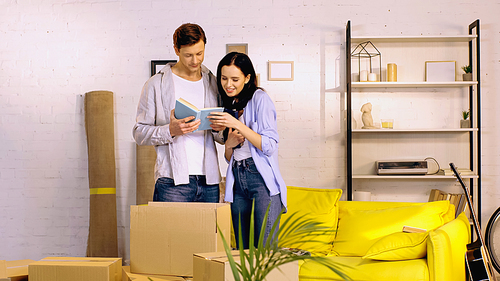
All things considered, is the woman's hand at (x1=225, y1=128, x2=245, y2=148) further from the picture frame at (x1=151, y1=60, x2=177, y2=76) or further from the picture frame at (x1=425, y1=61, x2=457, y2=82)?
the picture frame at (x1=425, y1=61, x2=457, y2=82)

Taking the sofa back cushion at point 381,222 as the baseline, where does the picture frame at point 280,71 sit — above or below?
above

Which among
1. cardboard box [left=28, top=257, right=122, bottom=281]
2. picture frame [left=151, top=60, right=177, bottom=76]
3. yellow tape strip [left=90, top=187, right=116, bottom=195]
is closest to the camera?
cardboard box [left=28, top=257, right=122, bottom=281]

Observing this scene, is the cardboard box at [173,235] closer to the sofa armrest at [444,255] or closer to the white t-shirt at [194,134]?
the white t-shirt at [194,134]

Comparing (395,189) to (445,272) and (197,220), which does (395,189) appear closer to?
(445,272)

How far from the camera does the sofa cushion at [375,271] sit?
2176 mm

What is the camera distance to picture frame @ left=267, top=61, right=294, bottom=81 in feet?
11.7

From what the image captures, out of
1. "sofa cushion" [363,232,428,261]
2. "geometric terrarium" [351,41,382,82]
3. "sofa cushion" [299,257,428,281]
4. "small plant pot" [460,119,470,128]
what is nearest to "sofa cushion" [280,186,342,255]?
"sofa cushion" [299,257,428,281]

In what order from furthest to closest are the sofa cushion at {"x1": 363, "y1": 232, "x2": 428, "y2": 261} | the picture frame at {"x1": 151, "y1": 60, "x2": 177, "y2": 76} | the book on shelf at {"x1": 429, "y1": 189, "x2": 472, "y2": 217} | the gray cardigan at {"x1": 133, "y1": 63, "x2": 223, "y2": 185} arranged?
the picture frame at {"x1": 151, "y1": 60, "x2": 177, "y2": 76} → the book on shelf at {"x1": 429, "y1": 189, "x2": 472, "y2": 217} → the sofa cushion at {"x1": 363, "y1": 232, "x2": 428, "y2": 261} → the gray cardigan at {"x1": 133, "y1": 63, "x2": 223, "y2": 185}

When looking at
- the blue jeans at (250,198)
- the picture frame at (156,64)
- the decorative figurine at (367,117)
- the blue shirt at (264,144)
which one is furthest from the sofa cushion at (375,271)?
the picture frame at (156,64)

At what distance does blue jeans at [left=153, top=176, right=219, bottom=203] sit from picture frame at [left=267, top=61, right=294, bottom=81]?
1.81m

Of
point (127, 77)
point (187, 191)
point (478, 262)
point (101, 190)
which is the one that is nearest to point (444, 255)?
point (478, 262)

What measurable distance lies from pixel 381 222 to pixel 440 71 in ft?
5.36

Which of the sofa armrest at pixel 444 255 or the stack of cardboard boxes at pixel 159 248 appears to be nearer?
the stack of cardboard boxes at pixel 159 248

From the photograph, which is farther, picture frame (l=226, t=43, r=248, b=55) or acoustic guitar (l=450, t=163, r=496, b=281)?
picture frame (l=226, t=43, r=248, b=55)
